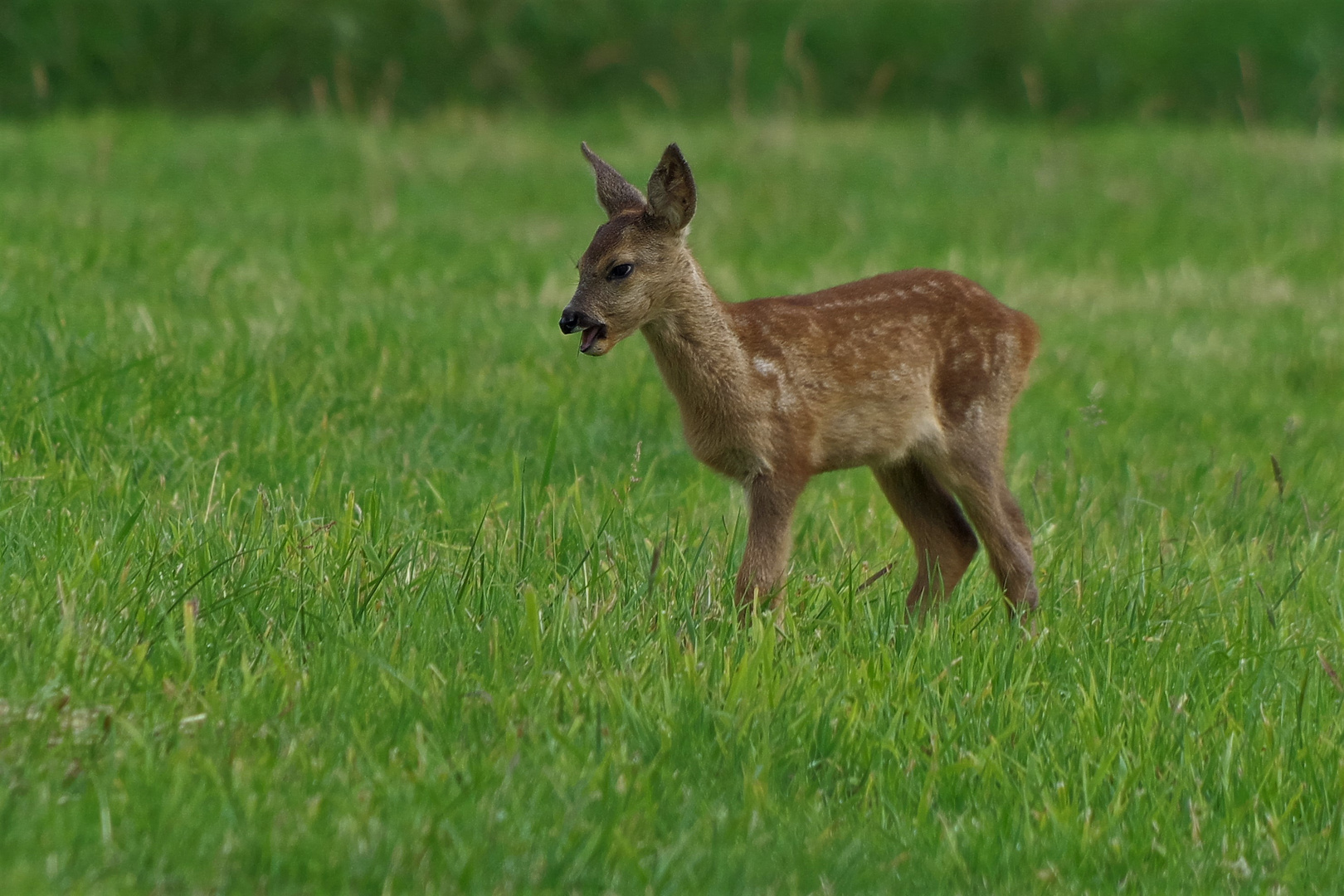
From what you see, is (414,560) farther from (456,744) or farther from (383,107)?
(383,107)

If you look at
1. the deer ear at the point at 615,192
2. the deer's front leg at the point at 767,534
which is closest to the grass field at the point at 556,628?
the deer's front leg at the point at 767,534

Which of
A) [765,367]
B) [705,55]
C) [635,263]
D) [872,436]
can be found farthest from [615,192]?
[705,55]

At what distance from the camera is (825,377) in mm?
5605

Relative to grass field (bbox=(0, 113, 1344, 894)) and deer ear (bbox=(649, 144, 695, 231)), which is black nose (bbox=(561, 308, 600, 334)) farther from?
grass field (bbox=(0, 113, 1344, 894))

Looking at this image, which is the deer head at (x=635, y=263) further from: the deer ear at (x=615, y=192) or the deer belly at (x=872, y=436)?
the deer belly at (x=872, y=436)

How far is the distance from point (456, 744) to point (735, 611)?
1.07 meters

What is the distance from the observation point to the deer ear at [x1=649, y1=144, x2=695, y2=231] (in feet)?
17.5

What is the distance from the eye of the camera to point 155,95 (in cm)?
1770

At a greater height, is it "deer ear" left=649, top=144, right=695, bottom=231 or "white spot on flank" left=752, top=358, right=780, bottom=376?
"deer ear" left=649, top=144, right=695, bottom=231

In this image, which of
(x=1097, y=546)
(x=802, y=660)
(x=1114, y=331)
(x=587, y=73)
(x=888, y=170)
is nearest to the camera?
(x=802, y=660)

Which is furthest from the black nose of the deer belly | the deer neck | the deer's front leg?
the deer belly

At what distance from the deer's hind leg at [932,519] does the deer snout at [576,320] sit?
4.74ft

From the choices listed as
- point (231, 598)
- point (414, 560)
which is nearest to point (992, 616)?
point (414, 560)

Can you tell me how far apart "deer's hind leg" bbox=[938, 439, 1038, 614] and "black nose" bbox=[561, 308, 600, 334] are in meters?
1.44
